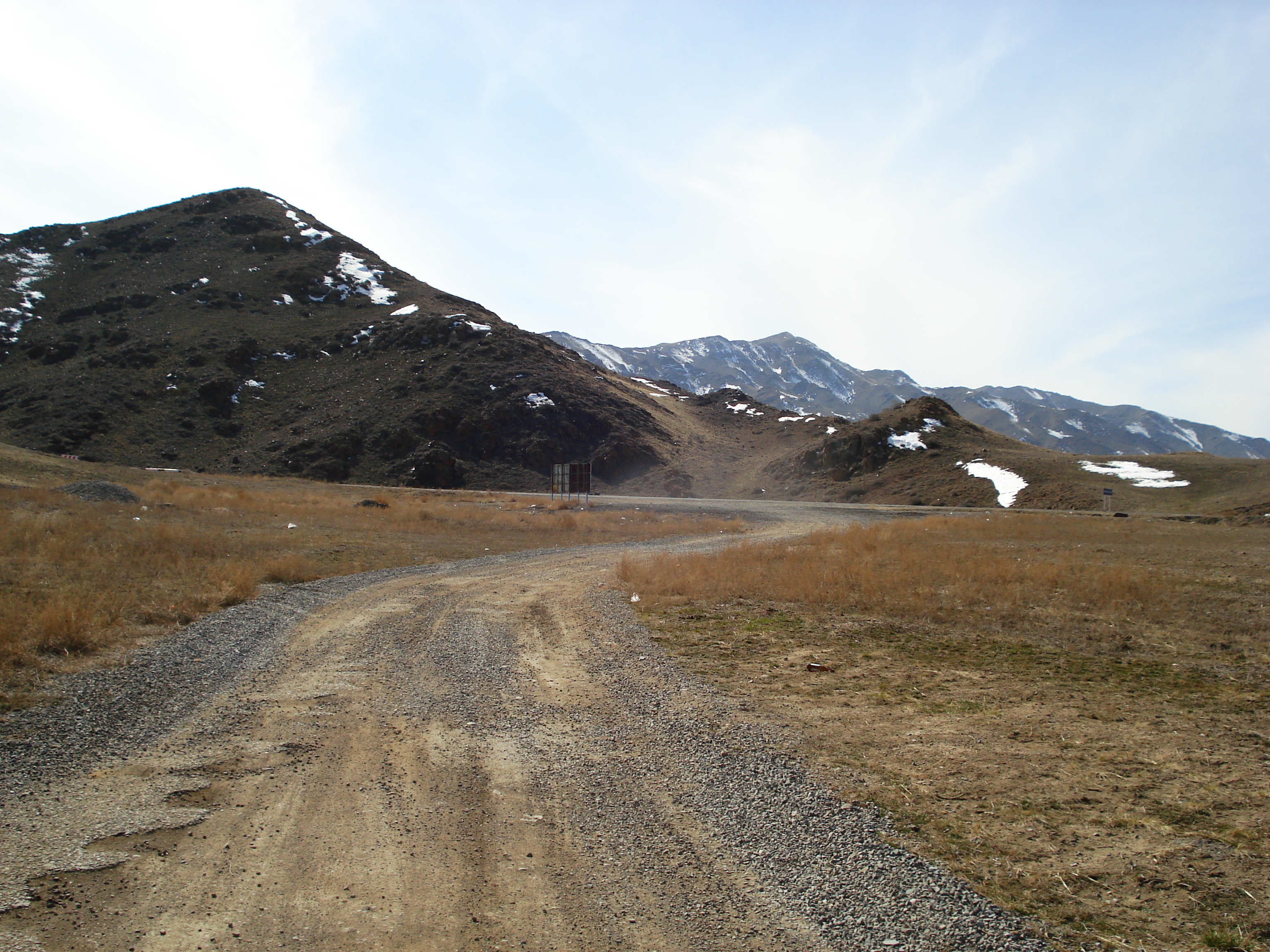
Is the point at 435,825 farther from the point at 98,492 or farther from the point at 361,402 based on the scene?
the point at 361,402

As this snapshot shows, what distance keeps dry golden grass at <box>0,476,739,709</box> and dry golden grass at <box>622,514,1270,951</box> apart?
725cm

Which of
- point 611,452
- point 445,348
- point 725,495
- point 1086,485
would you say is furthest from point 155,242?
point 1086,485

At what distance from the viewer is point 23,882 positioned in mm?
3551

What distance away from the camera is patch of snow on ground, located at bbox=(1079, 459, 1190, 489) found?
149ft

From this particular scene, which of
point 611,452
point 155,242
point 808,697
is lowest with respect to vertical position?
point 808,697

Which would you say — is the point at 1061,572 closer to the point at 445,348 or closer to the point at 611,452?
the point at 611,452

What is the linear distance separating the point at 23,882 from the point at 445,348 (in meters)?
84.7

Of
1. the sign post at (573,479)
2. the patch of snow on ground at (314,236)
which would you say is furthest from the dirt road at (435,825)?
the patch of snow on ground at (314,236)

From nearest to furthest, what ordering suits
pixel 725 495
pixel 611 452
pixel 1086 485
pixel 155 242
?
pixel 1086 485
pixel 725 495
pixel 611 452
pixel 155 242

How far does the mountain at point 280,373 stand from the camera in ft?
219

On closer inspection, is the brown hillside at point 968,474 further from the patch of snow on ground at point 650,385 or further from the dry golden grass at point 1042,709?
the patch of snow on ground at point 650,385

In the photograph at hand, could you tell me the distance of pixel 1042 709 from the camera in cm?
664

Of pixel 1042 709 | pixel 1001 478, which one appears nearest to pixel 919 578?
pixel 1042 709

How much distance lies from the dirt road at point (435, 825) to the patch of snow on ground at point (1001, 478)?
156ft
